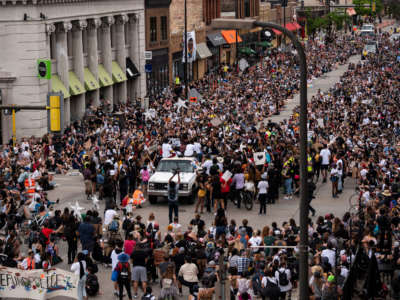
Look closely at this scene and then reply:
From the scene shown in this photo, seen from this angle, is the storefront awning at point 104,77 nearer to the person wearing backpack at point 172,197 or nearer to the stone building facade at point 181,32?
the stone building facade at point 181,32

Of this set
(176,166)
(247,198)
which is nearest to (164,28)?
(176,166)

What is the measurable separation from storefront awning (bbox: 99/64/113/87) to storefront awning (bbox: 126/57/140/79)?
369cm

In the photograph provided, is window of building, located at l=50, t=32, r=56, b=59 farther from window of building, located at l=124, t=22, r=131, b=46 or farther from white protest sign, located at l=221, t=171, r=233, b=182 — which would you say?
white protest sign, located at l=221, t=171, r=233, b=182

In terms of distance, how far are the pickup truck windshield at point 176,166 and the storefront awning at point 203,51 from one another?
4565 centimetres

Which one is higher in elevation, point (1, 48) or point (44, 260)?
point (1, 48)

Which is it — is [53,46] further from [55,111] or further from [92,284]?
[55,111]

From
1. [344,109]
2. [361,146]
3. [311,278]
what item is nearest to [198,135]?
[361,146]

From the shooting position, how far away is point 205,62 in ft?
263

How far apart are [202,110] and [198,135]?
1193 cm

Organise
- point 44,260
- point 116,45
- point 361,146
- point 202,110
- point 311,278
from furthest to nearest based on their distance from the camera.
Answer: point 116,45 → point 202,110 → point 361,146 → point 44,260 → point 311,278

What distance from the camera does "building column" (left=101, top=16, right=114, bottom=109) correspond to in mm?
56781

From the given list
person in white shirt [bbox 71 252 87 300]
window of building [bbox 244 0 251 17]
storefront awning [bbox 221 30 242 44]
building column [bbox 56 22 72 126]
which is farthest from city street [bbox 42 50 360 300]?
window of building [bbox 244 0 251 17]

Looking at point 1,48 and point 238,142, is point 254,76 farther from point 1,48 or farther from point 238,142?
point 238,142

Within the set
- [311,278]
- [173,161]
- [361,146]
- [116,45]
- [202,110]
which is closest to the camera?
[311,278]
